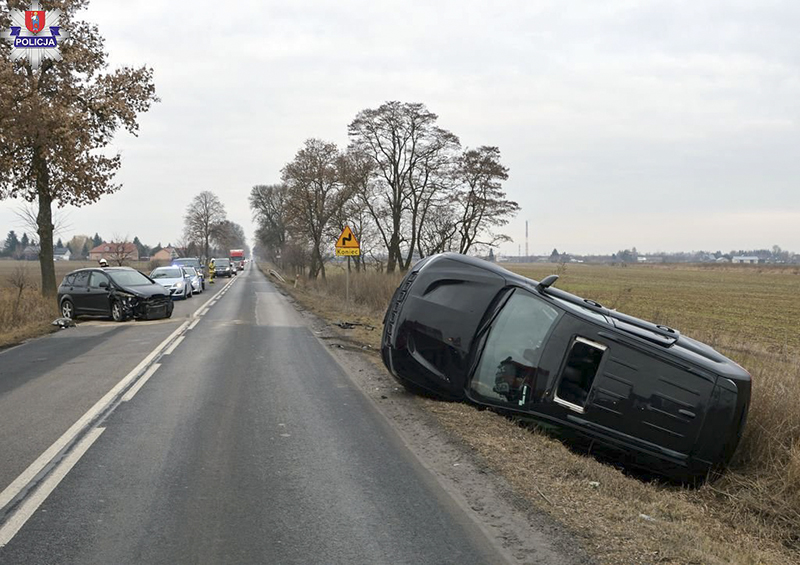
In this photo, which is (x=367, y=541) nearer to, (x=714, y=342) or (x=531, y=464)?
(x=531, y=464)

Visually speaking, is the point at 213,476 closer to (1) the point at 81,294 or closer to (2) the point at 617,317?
(2) the point at 617,317

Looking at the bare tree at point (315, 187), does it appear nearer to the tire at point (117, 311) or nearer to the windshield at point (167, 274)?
the windshield at point (167, 274)

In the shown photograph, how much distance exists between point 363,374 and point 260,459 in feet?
15.4

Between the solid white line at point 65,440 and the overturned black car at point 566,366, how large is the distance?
3528 millimetres

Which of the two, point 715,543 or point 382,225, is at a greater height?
point 382,225

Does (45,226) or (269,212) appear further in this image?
(269,212)

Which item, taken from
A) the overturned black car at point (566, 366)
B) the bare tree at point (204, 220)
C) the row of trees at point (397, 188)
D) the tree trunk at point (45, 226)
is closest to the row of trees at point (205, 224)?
the bare tree at point (204, 220)

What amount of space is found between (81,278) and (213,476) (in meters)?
15.9

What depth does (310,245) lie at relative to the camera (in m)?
46.2

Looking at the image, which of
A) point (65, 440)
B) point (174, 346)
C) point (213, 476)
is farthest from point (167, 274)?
point (213, 476)

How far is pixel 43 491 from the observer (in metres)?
4.76

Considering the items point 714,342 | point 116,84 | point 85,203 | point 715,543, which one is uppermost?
point 116,84

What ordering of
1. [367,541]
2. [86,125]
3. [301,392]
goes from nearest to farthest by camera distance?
[367,541]
[301,392]
[86,125]

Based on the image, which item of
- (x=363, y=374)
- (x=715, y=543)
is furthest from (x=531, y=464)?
(x=363, y=374)
